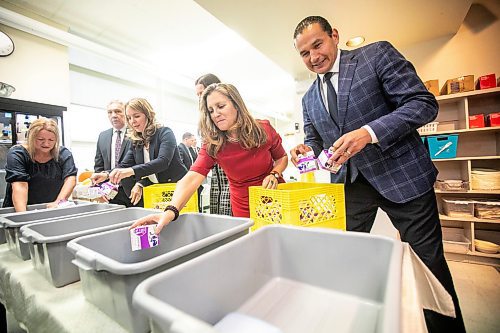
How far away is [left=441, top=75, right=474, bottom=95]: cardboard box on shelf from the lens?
2488mm

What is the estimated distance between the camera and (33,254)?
0.76 meters

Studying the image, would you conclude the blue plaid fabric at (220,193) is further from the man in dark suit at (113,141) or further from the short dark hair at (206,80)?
the man in dark suit at (113,141)

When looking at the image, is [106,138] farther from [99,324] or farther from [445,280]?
[445,280]

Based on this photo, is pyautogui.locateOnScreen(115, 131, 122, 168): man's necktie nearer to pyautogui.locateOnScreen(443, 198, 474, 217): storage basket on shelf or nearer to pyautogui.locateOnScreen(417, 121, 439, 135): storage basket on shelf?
pyautogui.locateOnScreen(417, 121, 439, 135): storage basket on shelf

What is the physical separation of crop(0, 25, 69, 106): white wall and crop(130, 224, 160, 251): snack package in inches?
135

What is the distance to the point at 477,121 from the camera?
246cm

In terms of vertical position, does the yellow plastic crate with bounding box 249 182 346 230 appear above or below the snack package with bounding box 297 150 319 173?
below

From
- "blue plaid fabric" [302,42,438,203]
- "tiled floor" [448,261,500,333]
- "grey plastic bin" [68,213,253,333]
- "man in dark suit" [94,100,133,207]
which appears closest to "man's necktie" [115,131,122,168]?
"man in dark suit" [94,100,133,207]

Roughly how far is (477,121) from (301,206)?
9.08 ft

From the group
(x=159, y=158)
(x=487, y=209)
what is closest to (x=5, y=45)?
(x=159, y=158)

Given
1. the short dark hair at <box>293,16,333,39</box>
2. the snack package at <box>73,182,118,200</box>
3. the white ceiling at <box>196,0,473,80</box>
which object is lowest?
the snack package at <box>73,182,118,200</box>

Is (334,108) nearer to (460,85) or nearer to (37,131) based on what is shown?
(37,131)

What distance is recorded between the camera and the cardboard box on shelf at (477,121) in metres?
2.45

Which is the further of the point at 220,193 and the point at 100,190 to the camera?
the point at 220,193
